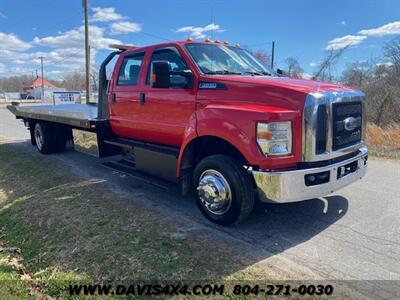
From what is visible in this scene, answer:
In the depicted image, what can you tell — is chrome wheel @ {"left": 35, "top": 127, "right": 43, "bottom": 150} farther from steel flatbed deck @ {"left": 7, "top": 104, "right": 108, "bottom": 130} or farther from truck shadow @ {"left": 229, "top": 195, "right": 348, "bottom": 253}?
truck shadow @ {"left": 229, "top": 195, "right": 348, "bottom": 253}

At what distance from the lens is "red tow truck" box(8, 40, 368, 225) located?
367 cm

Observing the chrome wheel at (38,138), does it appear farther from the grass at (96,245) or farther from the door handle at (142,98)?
the door handle at (142,98)

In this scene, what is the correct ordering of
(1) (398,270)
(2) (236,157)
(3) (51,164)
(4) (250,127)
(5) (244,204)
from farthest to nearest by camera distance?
(3) (51,164), (2) (236,157), (5) (244,204), (4) (250,127), (1) (398,270)

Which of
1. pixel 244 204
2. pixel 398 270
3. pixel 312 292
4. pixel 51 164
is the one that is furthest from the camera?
pixel 51 164

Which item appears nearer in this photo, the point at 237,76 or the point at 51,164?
the point at 237,76

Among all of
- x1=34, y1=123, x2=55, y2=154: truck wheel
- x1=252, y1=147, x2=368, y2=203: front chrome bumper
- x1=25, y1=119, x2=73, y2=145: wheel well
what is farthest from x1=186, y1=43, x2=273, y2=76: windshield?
x1=34, y1=123, x2=55, y2=154: truck wheel

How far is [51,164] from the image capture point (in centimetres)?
802

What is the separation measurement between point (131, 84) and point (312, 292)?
424 cm

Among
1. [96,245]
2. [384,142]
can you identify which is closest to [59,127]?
[96,245]

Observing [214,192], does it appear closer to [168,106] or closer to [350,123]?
[168,106]

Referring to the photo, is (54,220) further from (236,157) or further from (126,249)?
(236,157)

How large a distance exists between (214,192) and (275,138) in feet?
3.32

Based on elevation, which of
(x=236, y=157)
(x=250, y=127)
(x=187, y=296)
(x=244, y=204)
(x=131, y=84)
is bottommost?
(x=187, y=296)

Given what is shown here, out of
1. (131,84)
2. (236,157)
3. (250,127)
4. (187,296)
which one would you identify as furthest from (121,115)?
(187,296)
